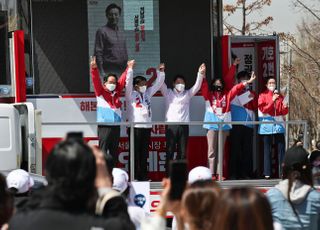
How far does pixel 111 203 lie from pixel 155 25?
7829mm

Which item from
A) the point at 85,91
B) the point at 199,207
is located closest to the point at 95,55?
the point at 85,91

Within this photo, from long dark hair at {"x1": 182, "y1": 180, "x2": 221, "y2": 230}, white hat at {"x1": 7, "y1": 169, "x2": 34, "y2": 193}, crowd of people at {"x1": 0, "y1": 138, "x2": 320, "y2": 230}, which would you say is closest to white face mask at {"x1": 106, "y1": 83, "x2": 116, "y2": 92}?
white hat at {"x1": 7, "y1": 169, "x2": 34, "y2": 193}

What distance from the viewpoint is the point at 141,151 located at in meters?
10.7

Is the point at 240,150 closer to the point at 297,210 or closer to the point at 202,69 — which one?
the point at 202,69

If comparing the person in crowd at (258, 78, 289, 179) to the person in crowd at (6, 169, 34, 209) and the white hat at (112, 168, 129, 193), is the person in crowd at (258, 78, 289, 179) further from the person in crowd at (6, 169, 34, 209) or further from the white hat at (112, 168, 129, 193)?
the person in crowd at (6, 169, 34, 209)

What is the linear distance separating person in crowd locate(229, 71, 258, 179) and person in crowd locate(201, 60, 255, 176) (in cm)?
23

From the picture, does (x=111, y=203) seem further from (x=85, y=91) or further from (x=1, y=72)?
(x=85, y=91)

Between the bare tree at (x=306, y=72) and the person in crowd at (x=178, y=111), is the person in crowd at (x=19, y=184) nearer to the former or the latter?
the person in crowd at (x=178, y=111)

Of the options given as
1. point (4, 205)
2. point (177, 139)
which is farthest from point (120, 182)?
point (177, 139)

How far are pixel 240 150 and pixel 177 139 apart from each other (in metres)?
1.18

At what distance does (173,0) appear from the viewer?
1162cm

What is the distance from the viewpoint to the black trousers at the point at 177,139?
10.9 m

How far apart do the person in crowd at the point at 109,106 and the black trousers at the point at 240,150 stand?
192cm

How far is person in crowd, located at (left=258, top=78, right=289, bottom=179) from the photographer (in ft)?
37.2
